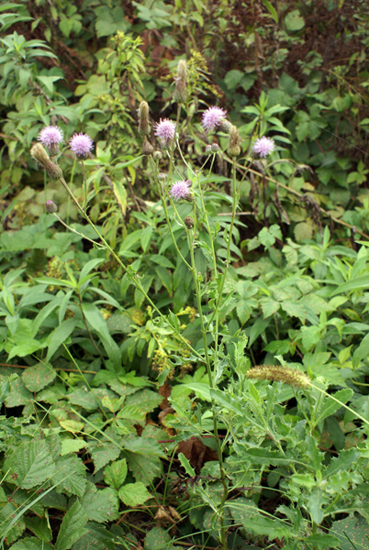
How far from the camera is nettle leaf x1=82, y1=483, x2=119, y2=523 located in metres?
1.20

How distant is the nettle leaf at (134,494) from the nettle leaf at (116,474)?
0.03 m

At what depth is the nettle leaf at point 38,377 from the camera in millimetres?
1635

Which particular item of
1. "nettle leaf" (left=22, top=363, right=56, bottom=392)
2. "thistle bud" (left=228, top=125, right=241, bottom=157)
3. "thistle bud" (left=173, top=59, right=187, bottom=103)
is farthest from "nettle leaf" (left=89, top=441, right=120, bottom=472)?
"thistle bud" (left=173, top=59, right=187, bottom=103)

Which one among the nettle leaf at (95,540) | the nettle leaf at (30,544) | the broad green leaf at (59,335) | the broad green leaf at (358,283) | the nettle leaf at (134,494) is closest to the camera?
the nettle leaf at (30,544)

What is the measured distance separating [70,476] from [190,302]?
37.5 inches

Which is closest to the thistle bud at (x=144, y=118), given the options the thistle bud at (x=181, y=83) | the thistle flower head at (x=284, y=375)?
the thistle bud at (x=181, y=83)

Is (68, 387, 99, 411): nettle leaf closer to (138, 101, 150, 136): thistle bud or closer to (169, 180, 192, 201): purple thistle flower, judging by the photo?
(169, 180, 192, 201): purple thistle flower

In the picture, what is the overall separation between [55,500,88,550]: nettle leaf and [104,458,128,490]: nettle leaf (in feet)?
0.73

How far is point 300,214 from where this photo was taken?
99.6 inches

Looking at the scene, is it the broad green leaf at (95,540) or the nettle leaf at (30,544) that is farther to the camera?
the broad green leaf at (95,540)

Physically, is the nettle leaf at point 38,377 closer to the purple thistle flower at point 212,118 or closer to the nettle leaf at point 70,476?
the nettle leaf at point 70,476

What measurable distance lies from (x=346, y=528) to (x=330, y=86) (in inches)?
114

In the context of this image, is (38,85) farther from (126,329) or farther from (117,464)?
(117,464)

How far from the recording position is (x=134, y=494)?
131 cm
